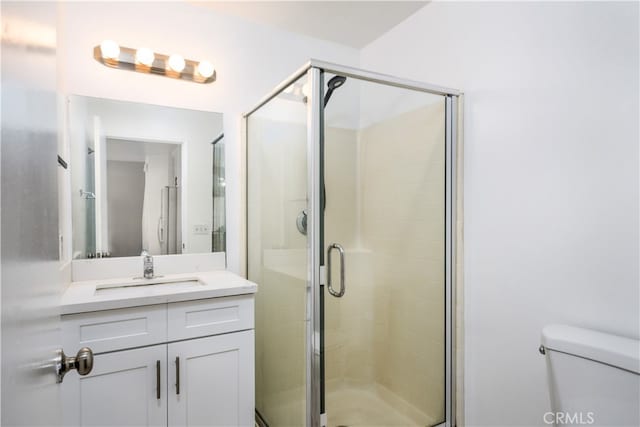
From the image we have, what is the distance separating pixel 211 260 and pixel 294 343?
0.72 m

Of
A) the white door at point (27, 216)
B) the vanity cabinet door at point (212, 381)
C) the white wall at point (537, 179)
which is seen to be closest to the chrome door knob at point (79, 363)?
the white door at point (27, 216)

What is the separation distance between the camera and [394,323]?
1.97 metres

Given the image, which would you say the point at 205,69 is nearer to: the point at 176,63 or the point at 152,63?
the point at 176,63

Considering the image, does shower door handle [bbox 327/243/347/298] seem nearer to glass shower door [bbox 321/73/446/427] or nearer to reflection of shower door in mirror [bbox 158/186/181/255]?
glass shower door [bbox 321/73/446/427]

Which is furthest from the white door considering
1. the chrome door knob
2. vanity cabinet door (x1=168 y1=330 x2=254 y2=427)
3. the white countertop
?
vanity cabinet door (x1=168 y1=330 x2=254 y2=427)

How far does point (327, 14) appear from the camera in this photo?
2.13 meters

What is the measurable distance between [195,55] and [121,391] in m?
1.72

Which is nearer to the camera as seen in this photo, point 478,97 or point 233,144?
point 478,97

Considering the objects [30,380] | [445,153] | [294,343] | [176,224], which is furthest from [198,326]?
[445,153]

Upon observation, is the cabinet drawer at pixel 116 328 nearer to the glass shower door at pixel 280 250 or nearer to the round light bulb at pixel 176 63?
the glass shower door at pixel 280 250

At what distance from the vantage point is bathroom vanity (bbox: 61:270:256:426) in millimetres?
1385

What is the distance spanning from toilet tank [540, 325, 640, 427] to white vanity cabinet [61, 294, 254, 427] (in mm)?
1219

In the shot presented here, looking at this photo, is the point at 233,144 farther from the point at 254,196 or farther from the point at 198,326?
the point at 198,326

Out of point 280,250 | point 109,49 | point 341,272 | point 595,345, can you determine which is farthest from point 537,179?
point 109,49
